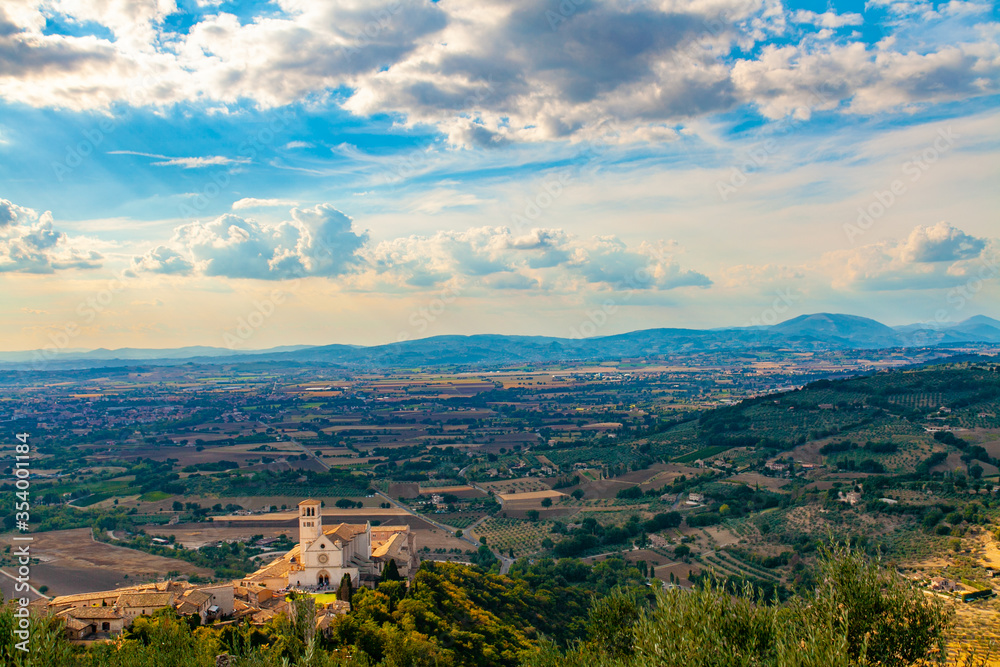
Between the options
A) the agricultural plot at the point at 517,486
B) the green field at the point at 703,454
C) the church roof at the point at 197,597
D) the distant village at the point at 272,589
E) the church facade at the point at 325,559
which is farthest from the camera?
the green field at the point at 703,454

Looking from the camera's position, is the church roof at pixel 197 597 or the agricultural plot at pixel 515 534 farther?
the agricultural plot at pixel 515 534

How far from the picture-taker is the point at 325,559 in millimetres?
35969

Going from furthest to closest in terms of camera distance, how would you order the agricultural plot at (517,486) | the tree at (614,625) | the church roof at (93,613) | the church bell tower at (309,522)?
the agricultural plot at (517,486) → the church bell tower at (309,522) → the church roof at (93,613) → the tree at (614,625)

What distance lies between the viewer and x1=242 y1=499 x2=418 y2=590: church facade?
3584cm

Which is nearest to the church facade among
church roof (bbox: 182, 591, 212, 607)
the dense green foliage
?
the dense green foliage

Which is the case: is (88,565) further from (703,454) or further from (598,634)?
(703,454)

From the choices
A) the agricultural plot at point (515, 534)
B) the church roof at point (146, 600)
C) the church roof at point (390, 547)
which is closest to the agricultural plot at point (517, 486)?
the agricultural plot at point (515, 534)

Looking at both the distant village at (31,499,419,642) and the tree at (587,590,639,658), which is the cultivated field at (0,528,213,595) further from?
the tree at (587,590,639,658)

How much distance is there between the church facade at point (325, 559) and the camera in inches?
1411

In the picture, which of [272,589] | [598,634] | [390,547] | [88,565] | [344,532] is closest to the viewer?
[598,634]

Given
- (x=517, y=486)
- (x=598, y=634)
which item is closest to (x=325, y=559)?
(x=598, y=634)

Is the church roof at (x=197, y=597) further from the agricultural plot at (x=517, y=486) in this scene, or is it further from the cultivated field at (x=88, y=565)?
the agricultural plot at (x=517, y=486)

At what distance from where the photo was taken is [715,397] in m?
188

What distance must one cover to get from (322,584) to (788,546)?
133 ft
